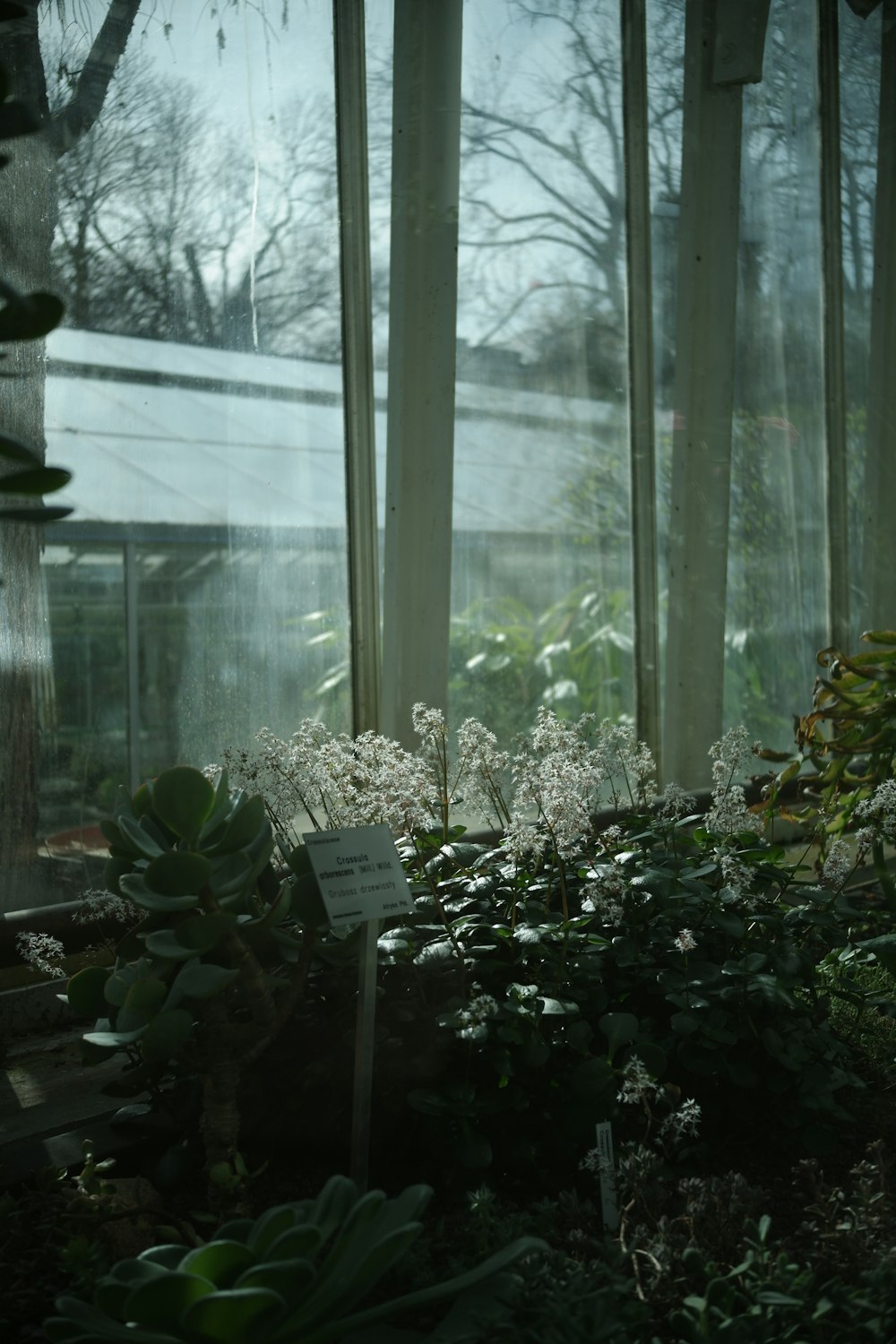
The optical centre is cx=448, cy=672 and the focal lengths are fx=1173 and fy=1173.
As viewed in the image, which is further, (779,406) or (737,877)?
(779,406)

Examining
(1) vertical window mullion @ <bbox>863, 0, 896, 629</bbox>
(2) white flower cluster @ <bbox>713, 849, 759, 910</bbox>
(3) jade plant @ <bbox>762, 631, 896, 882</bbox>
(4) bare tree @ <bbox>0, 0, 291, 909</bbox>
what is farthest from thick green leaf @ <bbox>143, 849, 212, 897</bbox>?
(1) vertical window mullion @ <bbox>863, 0, 896, 629</bbox>

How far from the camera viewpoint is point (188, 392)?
3.38 metres

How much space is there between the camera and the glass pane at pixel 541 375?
13.7ft

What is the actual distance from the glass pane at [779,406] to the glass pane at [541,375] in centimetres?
86

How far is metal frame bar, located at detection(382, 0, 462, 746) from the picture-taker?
3654 mm

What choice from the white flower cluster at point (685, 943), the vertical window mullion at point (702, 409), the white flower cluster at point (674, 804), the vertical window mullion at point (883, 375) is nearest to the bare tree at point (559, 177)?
the vertical window mullion at point (702, 409)

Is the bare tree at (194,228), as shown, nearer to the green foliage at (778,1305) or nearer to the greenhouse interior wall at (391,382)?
the greenhouse interior wall at (391,382)

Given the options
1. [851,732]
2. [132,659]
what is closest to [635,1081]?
[851,732]

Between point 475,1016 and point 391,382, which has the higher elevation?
point 391,382

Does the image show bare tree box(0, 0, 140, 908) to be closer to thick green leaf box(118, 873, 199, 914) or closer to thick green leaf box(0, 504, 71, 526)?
thick green leaf box(118, 873, 199, 914)

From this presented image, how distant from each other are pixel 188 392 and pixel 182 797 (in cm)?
205

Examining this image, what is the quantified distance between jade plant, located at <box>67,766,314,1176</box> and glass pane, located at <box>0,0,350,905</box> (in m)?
1.33

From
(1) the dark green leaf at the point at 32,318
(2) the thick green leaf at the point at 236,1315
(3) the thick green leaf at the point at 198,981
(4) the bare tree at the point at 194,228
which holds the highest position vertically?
(4) the bare tree at the point at 194,228

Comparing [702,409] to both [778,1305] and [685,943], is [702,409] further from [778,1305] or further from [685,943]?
[778,1305]
